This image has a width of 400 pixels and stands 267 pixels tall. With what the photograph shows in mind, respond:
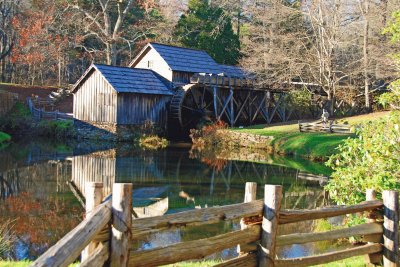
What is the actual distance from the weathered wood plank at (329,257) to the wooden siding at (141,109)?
28.3 meters

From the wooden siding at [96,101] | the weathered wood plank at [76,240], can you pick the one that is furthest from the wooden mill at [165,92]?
the weathered wood plank at [76,240]

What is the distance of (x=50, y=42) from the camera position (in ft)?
142

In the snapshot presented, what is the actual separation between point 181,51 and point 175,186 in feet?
73.0

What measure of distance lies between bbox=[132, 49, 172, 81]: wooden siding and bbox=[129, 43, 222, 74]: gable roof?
1.00ft

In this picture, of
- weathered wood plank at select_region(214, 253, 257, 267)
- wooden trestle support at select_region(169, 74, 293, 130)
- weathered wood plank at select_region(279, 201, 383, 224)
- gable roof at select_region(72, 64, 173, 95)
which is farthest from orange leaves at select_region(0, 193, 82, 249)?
wooden trestle support at select_region(169, 74, 293, 130)

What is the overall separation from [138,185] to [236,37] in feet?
104

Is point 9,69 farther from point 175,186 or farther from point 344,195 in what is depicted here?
point 344,195

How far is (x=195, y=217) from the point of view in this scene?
517cm

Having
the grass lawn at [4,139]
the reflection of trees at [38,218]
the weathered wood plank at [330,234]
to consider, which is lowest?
the reflection of trees at [38,218]

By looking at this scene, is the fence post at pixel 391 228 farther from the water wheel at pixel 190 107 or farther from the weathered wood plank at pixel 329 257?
the water wheel at pixel 190 107

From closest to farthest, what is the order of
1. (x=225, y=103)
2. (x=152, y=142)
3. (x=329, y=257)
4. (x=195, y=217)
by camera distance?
(x=195, y=217), (x=329, y=257), (x=152, y=142), (x=225, y=103)

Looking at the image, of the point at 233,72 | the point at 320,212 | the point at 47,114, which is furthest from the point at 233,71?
the point at 320,212

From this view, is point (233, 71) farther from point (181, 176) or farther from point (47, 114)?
point (181, 176)

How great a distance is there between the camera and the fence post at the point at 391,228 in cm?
677
